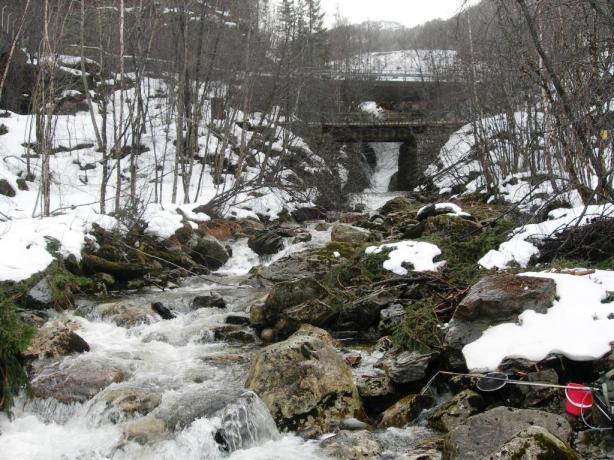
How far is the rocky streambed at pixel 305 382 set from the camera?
14.6ft

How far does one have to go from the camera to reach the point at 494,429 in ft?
13.0

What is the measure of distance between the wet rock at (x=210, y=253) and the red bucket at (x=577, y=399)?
9106 mm

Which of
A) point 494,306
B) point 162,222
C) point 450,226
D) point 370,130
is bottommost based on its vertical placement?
point 162,222

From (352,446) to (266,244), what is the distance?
966cm

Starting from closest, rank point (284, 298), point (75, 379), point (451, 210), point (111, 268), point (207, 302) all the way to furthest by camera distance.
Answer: point (75, 379) → point (284, 298) → point (207, 302) → point (111, 268) → point (451, 210)

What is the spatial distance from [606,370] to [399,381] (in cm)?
176

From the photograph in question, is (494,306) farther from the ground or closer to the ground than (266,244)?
farther from the ground

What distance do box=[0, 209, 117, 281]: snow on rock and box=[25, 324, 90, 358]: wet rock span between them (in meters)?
1.67

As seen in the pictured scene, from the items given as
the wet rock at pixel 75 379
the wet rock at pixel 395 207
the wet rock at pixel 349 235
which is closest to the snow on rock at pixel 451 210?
the wet rock at pixel 349 235

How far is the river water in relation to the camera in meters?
4.53

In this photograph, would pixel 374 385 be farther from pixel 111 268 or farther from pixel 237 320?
pixel 111 268

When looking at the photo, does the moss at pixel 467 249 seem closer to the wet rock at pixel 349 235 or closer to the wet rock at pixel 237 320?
the wet rock at pixel 237 320

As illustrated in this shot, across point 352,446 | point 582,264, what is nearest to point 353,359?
point 352,446

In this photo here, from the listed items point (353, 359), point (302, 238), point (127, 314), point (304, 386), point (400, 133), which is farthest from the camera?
point (400, 133)
